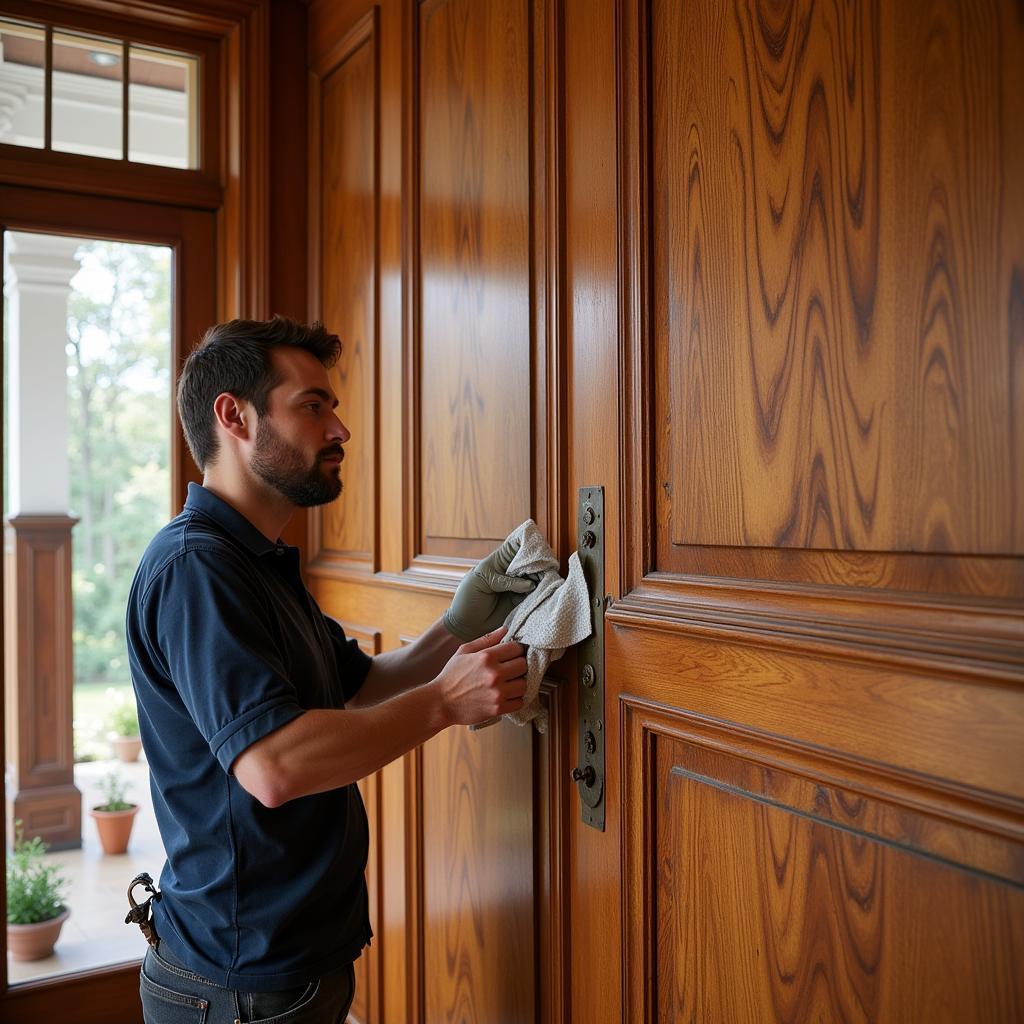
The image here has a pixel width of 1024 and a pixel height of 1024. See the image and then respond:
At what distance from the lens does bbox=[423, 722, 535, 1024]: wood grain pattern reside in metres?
1.61

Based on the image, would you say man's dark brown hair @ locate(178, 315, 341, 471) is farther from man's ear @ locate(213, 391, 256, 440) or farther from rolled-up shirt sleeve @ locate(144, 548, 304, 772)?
rolled-up shirt sleeve @ locate(144, 548, 304, 772)

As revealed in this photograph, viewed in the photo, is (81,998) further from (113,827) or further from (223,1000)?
(223,1000)

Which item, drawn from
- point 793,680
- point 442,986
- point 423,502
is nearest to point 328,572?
point 423,502

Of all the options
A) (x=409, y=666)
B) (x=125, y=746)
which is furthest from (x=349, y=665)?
(x=125, y=746)

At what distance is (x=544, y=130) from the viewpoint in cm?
154

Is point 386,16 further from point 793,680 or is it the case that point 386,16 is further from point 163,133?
point 793,680

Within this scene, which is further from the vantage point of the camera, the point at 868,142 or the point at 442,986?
the point at 442,986

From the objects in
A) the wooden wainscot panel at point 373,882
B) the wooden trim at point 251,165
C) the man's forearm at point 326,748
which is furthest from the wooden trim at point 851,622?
the wooden trim at point 251,165

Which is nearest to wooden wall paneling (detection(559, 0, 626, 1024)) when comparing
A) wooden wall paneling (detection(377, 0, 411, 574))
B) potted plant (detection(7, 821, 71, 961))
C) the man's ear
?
the man's ear

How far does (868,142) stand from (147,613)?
108cm

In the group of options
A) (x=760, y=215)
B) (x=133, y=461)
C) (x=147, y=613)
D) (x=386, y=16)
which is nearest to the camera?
(x=760, y=215)

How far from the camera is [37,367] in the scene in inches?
95.7

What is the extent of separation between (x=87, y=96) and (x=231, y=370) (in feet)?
4.54

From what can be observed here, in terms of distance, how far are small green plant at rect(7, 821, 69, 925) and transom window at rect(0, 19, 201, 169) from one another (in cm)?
176
